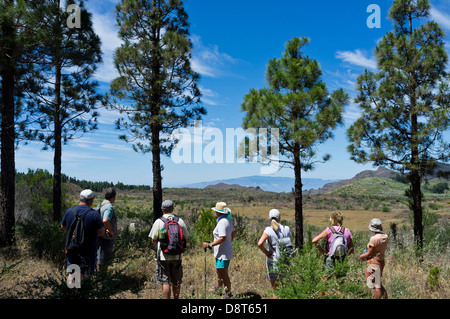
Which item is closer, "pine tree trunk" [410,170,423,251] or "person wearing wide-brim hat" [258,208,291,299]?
"person wearing wide-brim hat" [258,208,291,299]

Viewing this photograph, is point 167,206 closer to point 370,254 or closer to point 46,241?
point 370,254

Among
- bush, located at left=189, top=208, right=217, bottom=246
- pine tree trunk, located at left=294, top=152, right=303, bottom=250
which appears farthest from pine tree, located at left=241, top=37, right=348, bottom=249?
bush, located at left=189, top=208, right=217, bottom=246

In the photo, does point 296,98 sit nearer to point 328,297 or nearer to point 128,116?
point 128,116

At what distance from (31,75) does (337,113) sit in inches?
405

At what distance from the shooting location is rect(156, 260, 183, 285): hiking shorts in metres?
4.42

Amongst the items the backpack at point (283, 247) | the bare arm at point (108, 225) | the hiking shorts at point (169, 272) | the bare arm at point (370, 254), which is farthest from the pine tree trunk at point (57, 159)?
the bare arm at point (370, 254)

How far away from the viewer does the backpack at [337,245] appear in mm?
4474

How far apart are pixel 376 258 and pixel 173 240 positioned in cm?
310

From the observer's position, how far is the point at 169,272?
14.6ft

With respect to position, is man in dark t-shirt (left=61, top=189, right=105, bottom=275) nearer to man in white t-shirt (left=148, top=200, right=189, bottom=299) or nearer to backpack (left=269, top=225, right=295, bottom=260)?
man in white t-shirt (left=148, top=200, right=189, bottom=299)

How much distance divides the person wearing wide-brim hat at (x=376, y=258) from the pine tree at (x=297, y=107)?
5.64 meters

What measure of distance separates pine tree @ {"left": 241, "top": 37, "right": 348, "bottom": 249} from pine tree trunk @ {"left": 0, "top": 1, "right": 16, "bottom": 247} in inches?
290

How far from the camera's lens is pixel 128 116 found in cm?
1134
